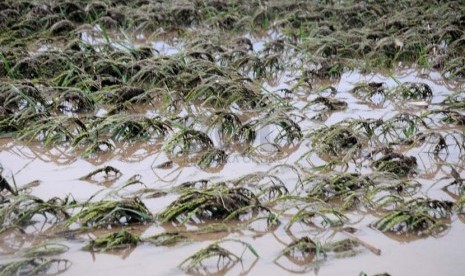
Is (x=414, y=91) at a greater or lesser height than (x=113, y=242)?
greater

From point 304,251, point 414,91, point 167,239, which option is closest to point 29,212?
point 167,239

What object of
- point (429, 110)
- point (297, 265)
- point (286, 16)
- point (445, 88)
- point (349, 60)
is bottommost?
point (297, 265)

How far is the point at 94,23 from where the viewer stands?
8.87 meters

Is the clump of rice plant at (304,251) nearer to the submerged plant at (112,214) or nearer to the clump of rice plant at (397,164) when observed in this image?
the submerged plant at (112,214)

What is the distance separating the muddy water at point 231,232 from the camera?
3.58 metres

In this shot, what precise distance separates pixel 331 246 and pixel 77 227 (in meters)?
1.36

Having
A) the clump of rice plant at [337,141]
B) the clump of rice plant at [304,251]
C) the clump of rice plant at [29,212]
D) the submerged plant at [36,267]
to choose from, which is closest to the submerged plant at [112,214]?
the clump of rice plant at [29,212]

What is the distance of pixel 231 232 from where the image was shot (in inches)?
154

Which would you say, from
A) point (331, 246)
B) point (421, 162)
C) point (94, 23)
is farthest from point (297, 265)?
point (94, 23)

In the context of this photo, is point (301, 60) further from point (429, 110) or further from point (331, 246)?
point (331, 246)

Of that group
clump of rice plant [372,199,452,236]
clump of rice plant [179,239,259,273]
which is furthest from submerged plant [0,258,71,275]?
clump of rice plant [372,199,452,236]

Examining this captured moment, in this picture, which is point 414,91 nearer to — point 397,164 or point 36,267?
point 397,164

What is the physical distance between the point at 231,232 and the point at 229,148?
4.45 ft

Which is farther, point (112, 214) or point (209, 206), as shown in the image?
point (209, 206)
